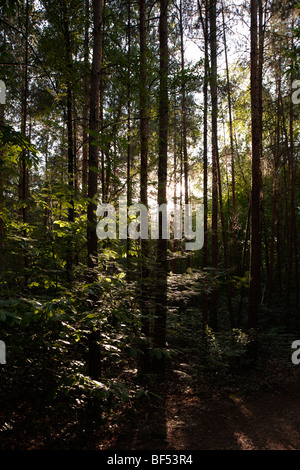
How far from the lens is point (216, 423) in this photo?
5594 millimetres

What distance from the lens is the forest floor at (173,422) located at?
4133 mm

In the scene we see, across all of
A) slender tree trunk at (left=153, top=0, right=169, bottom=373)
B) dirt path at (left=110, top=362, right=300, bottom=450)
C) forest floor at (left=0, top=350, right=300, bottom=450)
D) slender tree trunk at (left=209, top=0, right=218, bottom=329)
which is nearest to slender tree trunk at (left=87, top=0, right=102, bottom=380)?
forest floor at (left=0, top=350, right=300, bottom=450)

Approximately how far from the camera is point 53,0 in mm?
6059

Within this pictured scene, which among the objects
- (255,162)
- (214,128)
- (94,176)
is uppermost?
(214,128)

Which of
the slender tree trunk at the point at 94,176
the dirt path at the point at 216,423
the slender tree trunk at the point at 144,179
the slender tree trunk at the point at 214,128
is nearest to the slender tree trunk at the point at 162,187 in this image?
the slender tree trunk at the point at 144,179

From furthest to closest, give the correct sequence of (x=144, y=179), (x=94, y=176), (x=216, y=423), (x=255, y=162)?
1. (x=255, y=162)
2. (x=144, y=179)
3. (x=216, y=423)
4. (x=94, y=176)

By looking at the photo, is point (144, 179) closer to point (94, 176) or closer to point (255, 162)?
point (94, 176)

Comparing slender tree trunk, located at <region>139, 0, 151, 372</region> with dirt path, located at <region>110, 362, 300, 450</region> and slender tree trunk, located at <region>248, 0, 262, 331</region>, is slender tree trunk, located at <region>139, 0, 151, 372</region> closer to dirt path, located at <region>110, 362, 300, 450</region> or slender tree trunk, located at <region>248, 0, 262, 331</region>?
dirt path, located at <region>110, 362, 300, 450</region>

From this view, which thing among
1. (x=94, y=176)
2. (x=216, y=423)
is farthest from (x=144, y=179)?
(x=216, y=423)

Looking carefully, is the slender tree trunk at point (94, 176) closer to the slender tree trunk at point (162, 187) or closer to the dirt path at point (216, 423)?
the dirt path at point (216, 423)

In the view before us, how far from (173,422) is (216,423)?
0.92 meters

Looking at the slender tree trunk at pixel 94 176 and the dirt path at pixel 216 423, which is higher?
the slender tree trunk at pixel 94 176
